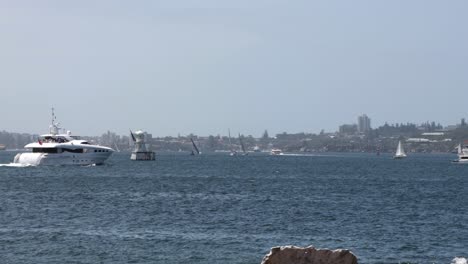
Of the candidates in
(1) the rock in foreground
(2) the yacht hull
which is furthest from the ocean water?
(2) the yacht hull

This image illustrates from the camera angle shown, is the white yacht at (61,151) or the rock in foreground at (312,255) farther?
the white yacht at (61,151)

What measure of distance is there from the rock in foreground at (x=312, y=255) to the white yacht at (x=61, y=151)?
119m

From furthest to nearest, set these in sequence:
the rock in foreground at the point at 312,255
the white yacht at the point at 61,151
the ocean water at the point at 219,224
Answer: the white yacht at the point at 61,151 → the ocean water at the point at 219,224 → the rock in foreground at the point at 312,255

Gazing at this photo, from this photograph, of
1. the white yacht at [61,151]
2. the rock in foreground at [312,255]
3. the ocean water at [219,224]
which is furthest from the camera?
the white yacht at [61,151]

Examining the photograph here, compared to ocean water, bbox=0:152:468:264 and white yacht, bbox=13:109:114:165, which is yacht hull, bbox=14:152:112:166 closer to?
white yacht, bbox=13:109:114:165

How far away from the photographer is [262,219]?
48.4 metres

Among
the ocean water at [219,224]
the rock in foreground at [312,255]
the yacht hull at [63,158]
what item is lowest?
the ocean water at [219,224]

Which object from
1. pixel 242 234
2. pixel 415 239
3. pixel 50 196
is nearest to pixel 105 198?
pixel 50 196

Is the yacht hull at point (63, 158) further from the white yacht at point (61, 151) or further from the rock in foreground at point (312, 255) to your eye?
the rock in foreground at point (312, 255)

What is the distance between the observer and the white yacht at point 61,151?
131875mm

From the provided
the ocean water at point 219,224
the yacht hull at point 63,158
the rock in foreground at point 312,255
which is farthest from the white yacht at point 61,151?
the rock in foreground at point 312,255

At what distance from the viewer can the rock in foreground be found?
51.6ft

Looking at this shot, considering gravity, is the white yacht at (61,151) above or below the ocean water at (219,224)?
above

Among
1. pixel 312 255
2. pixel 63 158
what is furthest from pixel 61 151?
pixel 312 255
